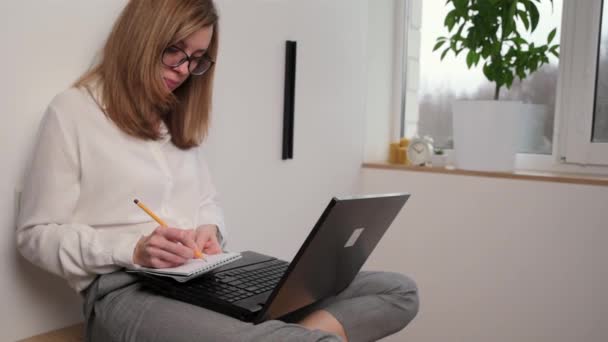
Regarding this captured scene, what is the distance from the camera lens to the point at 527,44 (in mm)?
2107

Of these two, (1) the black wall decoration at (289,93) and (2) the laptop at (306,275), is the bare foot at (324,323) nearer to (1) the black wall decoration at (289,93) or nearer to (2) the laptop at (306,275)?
(2) the laptop at (306,275)

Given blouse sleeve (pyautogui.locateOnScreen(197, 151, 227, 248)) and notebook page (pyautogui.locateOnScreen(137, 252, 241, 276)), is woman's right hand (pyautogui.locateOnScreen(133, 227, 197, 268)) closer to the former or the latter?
notebook page (pyautogui.locateOnScreen(137, 252, 241, 276))

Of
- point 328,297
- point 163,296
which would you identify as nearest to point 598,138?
point 328,297

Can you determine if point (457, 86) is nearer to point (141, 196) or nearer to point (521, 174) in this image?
point (521, 174)

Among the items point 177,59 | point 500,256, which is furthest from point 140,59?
point 500,256

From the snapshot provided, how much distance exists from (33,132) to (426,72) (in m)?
→ 1.72

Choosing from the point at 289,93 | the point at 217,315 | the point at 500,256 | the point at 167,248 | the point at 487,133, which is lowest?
the point at 500,256

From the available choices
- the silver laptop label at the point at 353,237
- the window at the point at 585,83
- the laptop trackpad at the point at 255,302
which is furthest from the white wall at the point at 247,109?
the window at the point at 585,83

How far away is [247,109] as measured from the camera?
1774mm

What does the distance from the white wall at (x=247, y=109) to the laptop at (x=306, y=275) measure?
1.19 ft

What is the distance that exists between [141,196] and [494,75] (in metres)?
1.36

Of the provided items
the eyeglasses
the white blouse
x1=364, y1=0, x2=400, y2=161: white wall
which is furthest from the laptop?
x1=364, y1=0, x2=400, y2=161: white wall

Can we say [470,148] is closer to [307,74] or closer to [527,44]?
[527,44]

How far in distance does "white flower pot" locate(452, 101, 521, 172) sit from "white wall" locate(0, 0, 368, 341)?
0.43 m
